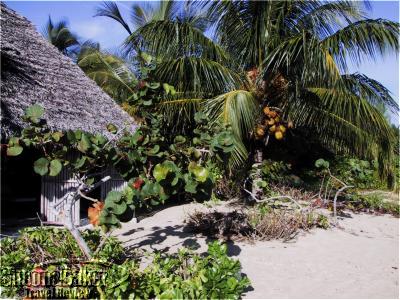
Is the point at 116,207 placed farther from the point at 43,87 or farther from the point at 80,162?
the point at 43,87

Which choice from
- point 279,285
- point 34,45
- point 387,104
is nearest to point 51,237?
point 279,285

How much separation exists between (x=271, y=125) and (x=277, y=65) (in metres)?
1.39

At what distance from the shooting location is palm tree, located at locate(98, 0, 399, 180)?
747 centimetres

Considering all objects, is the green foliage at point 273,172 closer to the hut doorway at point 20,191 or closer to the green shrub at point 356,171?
the green shrub at point 356,171

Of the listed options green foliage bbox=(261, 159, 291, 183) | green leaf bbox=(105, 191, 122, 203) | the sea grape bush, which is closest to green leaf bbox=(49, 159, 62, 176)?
the sea grape bush

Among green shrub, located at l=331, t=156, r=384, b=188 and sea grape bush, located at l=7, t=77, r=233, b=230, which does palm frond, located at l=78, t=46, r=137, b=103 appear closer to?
green shrub, located at l=331, t=156, r=384, b=188

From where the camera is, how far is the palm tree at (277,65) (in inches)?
294

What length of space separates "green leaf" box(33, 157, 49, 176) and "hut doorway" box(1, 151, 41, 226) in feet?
15.3

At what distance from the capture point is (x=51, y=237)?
190 inches

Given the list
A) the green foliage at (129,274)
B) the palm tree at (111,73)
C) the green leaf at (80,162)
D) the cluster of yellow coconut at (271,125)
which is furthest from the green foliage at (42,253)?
the palm tree at (111,73)

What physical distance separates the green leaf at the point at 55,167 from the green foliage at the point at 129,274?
35.7 inches

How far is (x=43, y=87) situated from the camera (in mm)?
7223

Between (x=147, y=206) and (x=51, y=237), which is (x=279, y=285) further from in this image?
(x=51, y=237)

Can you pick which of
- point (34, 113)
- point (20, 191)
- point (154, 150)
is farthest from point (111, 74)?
point (34, 113)
